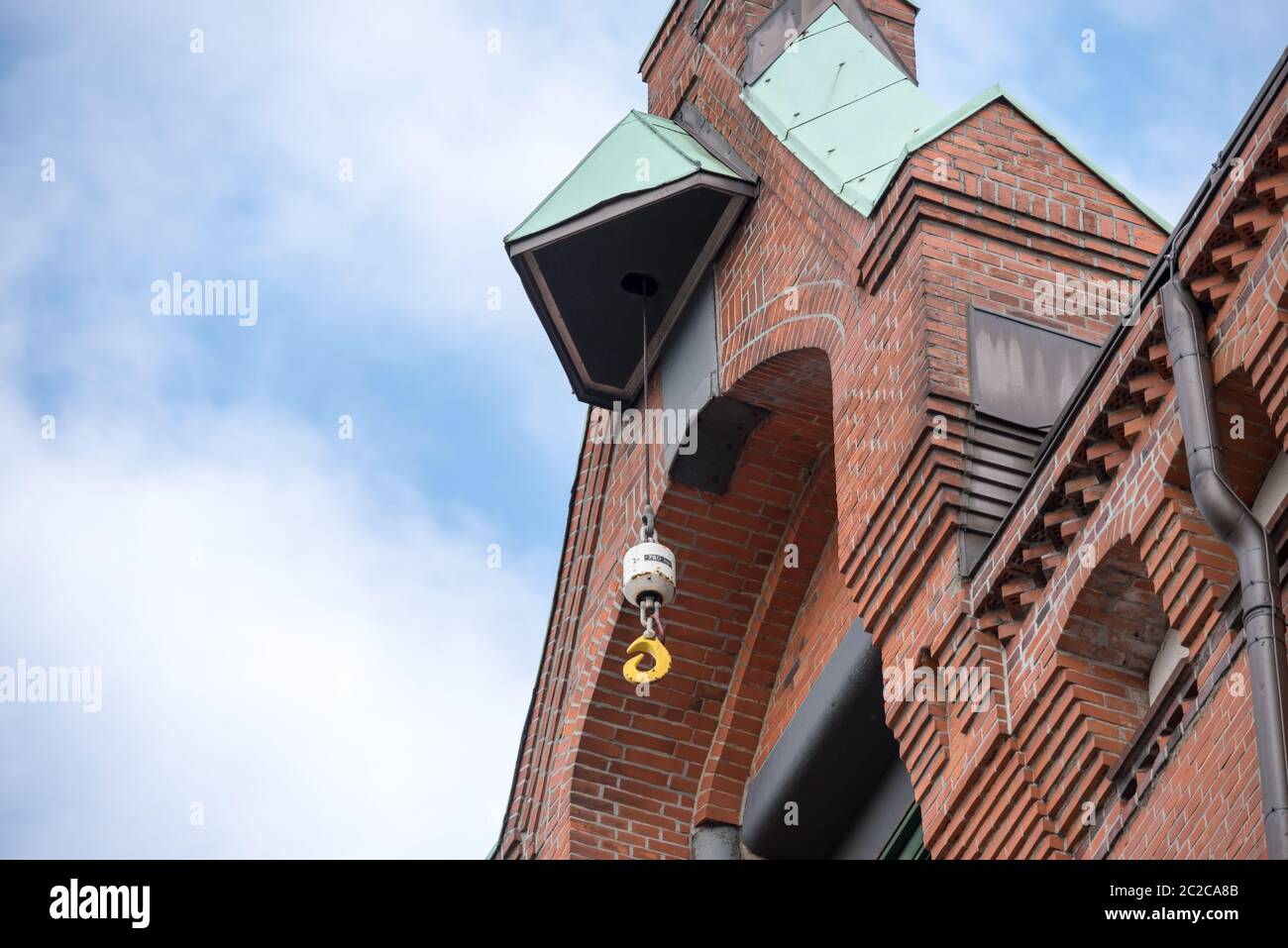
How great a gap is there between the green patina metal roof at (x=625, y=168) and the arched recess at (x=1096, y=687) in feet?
16.6

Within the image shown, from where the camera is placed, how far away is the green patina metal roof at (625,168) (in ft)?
47.0

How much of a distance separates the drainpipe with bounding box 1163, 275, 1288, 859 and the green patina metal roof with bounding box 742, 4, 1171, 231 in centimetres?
300

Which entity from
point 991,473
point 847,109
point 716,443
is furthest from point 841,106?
point 991,473

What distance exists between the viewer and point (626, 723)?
49.7 feet

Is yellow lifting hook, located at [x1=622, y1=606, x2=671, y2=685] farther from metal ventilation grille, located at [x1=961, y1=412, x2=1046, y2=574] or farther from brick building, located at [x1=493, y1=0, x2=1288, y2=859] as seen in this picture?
metal ventilation grille, located at [x1=961, y1=412, x2=1046, y2=574]

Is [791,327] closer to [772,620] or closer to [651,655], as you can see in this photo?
[651,655]

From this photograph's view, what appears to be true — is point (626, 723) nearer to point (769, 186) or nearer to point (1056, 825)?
point (769, 186)

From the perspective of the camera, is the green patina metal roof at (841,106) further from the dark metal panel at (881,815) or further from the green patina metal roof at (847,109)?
the dark metal panel at (881,815)

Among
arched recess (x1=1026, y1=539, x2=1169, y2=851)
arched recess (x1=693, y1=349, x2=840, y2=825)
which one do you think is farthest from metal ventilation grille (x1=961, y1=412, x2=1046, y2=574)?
arched recess (x1=693, y1=349, x2=840, y2=825)

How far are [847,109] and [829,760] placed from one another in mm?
3802

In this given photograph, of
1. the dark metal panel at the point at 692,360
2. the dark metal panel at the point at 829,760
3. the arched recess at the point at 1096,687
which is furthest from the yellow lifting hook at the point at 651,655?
the arched recess at the point at 1096,687

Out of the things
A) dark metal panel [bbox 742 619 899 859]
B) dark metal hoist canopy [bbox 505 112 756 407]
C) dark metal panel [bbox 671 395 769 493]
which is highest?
dark metal hoist canopy [bbox 505 112 756 407]

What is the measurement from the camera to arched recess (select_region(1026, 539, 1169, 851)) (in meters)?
9.78
